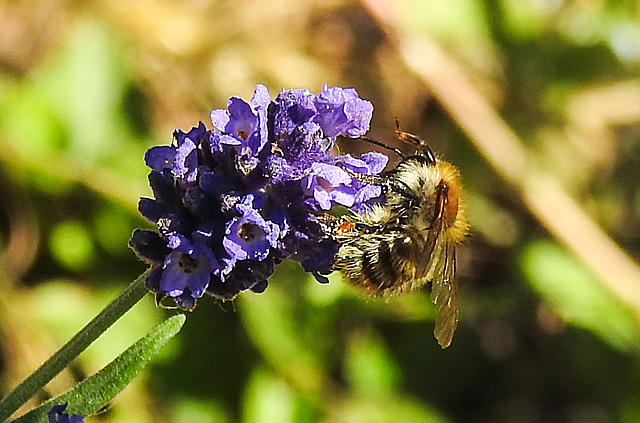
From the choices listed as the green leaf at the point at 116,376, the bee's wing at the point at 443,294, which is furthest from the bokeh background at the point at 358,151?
the green leaf at the point at 116,376

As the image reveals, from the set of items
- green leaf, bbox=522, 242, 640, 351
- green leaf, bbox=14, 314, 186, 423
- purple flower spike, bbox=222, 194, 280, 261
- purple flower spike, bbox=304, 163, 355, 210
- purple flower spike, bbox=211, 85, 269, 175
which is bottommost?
green leaf, bbox=522, 242, 640, 351

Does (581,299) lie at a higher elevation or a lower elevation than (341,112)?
lower

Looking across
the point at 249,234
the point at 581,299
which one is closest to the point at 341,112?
the point at 249,234

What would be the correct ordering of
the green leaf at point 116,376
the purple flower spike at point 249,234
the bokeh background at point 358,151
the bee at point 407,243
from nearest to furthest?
the purple flower spike at point 249,234, the green leaf at point 116,376, the bee at point 407,243, the bokeh background at point 358,151

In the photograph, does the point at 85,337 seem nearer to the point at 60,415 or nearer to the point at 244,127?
the point at 60,415

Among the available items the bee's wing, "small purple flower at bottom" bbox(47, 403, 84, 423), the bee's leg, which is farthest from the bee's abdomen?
"small purple flower at bottom" bbox(47, 403, 84, 423)

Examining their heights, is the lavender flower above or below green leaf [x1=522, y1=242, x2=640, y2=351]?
above

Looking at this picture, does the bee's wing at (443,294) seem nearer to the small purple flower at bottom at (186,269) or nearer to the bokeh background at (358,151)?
the small purple flower at bottom at (186,269)

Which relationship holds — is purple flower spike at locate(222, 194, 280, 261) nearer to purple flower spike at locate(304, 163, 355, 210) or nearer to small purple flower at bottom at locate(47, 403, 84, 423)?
purple flower spike at locate(304, 163, 355, 210)
